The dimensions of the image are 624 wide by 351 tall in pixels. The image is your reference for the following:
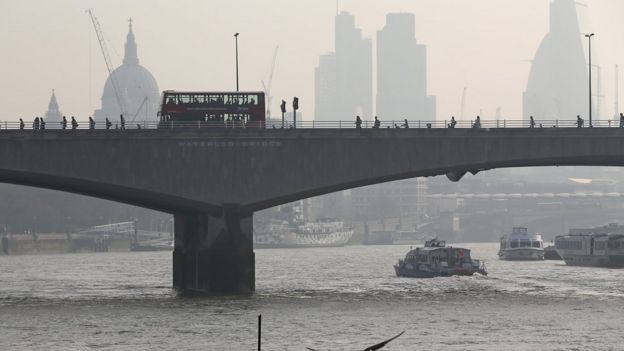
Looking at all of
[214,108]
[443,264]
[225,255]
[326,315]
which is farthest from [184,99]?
[443,264]

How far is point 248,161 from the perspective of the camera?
120375mm

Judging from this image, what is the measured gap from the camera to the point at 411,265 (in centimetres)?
15888

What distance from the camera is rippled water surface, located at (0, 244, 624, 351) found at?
283 feet

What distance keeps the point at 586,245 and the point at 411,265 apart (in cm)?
4455

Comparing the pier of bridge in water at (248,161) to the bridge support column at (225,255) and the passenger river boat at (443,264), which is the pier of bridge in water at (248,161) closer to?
the bridge support column at (225,255)

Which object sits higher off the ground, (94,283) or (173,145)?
(173,145)

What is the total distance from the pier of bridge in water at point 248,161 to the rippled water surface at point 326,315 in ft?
20.1

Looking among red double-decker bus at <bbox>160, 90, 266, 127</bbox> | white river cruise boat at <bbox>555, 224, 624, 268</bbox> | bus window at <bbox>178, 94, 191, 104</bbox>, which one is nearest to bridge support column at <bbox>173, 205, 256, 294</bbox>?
red double-decker bus at <bbox>160, 90, 266, 127</bbox>

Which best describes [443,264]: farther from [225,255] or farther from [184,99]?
[184,99]

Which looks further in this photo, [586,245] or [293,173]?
[586,245]

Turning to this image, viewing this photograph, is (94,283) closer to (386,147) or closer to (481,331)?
(386,147)

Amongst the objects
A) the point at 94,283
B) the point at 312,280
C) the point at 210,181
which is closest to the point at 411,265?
the point at 312,280

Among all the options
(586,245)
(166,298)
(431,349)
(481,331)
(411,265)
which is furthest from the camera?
(586,245)

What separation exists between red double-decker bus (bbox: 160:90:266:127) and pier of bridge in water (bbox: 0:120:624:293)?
1466 millimetres
